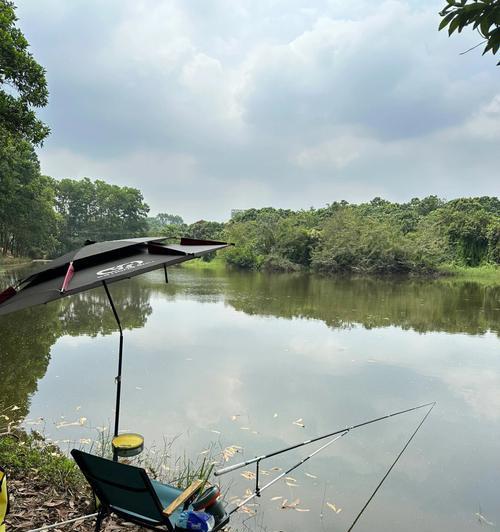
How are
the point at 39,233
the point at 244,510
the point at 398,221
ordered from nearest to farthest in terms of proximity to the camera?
the point at 244,510
the point at 39,233
the point at 398,221

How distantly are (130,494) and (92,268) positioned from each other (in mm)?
969

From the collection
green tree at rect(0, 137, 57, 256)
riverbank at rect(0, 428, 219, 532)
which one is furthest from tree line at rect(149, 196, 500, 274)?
riverbank at rect(0, 428, 219, 532)

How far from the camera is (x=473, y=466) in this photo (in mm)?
3389

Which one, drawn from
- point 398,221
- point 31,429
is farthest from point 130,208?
point 31,429

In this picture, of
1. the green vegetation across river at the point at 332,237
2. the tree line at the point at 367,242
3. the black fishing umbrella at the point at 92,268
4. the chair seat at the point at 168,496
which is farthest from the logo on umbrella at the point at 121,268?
the tree line at the point at 367,242

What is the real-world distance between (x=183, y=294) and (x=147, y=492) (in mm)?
13274

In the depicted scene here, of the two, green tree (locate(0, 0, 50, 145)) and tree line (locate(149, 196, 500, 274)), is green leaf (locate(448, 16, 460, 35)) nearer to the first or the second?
green tree (locate(0, 0, 50, 145))

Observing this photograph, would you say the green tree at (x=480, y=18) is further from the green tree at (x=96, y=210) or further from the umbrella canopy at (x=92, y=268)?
the green tree at (x=96, y=210)

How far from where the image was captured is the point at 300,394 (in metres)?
4.90

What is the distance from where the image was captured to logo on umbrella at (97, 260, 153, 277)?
185cm

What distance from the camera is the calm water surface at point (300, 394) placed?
9.74 feet

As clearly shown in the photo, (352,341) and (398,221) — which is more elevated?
(398,221)

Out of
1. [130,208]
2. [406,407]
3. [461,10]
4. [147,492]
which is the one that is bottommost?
[406,407]

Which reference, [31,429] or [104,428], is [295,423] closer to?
[104,428]
